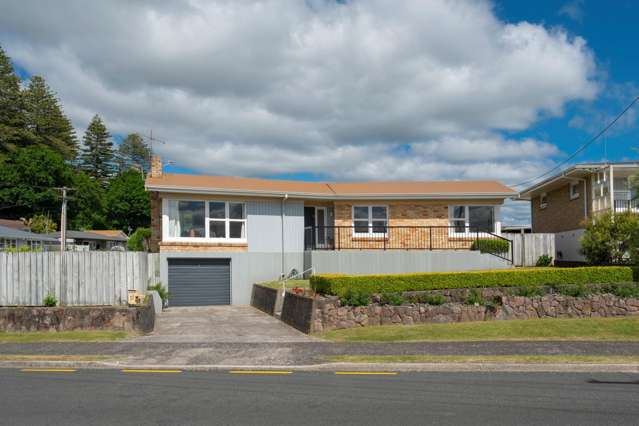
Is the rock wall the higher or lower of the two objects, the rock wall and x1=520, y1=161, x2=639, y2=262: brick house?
the lower

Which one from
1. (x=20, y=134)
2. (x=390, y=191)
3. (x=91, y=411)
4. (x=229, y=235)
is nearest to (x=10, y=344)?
(x=91, y=411)

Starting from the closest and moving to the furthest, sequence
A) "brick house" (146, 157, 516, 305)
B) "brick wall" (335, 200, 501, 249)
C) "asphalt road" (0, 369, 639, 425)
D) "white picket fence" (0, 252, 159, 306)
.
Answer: "asphalt road" (0, 369, 639, 425) < "white picket fence" (0, 252, 159, 306) < "brick house" (146, 157, 516, 305) < "brick wall" (335, 200, 501, 249)

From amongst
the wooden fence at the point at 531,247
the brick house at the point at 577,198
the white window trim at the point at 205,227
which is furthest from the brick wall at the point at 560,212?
the white window trim at the point at 205,227

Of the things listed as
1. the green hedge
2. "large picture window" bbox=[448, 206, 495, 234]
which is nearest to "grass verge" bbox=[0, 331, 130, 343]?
the green hedge

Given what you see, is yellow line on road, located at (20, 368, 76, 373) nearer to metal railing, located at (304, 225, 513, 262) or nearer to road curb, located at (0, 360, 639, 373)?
road curb, located at (0, 360, 639, 373)

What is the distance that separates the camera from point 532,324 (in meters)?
15.1

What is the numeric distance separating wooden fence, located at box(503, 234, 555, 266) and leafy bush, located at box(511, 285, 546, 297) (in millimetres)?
8231

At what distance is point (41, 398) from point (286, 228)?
1656 centimetres

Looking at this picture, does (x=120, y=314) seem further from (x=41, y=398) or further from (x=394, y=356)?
(x=394, y=356)

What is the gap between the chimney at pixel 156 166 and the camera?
2409 cm

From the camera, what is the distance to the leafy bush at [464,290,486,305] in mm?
16406

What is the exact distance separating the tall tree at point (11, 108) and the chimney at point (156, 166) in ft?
157

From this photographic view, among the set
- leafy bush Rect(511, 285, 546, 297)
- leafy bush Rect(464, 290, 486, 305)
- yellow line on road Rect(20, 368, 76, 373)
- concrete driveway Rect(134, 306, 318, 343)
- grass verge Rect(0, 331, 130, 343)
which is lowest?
concrete driveway Rect(134, 306, 318, 343)

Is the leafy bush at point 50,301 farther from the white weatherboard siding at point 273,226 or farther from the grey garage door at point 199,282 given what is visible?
the white weatherboard siding at point 273,226
